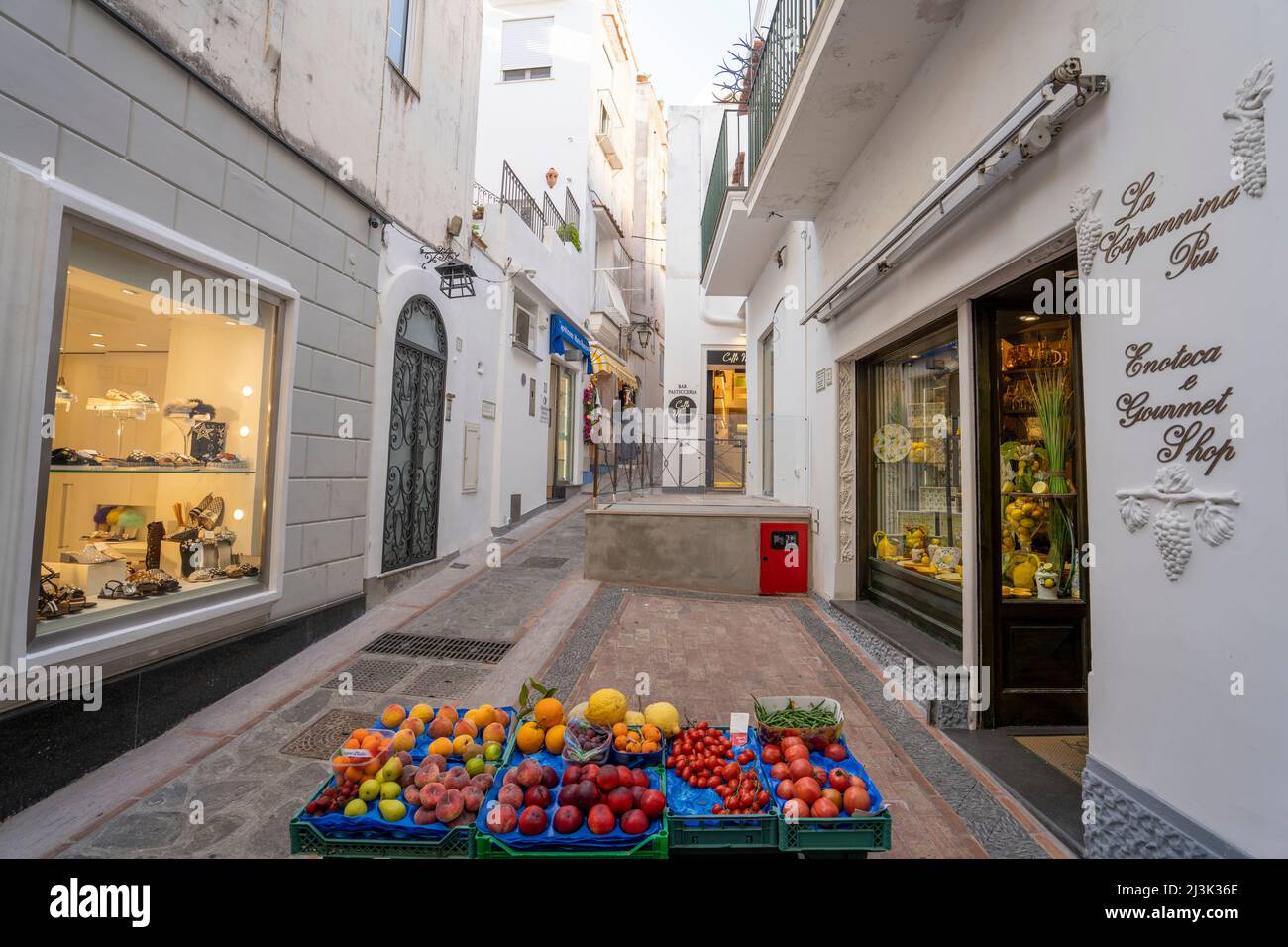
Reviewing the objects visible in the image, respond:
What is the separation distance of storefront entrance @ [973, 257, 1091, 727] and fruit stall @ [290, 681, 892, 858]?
1.97 meters

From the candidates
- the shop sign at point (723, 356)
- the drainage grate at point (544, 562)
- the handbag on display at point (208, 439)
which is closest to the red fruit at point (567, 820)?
the handbag on display at point (208, 439)

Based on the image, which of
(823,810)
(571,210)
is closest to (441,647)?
(823,810)

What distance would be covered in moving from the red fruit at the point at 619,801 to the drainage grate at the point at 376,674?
293cm

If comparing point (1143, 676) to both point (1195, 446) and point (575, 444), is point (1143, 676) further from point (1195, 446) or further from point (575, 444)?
point (575, 444)

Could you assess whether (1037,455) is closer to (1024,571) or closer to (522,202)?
(1024,571)

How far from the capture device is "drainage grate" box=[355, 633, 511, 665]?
505 centimetres

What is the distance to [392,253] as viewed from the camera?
6254mm

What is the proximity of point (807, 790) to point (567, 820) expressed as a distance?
2.94 feet

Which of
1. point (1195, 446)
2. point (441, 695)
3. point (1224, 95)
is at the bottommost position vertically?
point (441, 695)

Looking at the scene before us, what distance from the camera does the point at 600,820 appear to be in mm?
2023

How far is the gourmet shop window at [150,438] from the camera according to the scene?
10.5 ft

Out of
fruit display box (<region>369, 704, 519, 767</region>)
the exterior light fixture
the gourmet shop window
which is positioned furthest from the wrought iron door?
fruit display box (<region>369, 704, 519, 767</region>)

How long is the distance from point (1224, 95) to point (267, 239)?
564 centimetres
